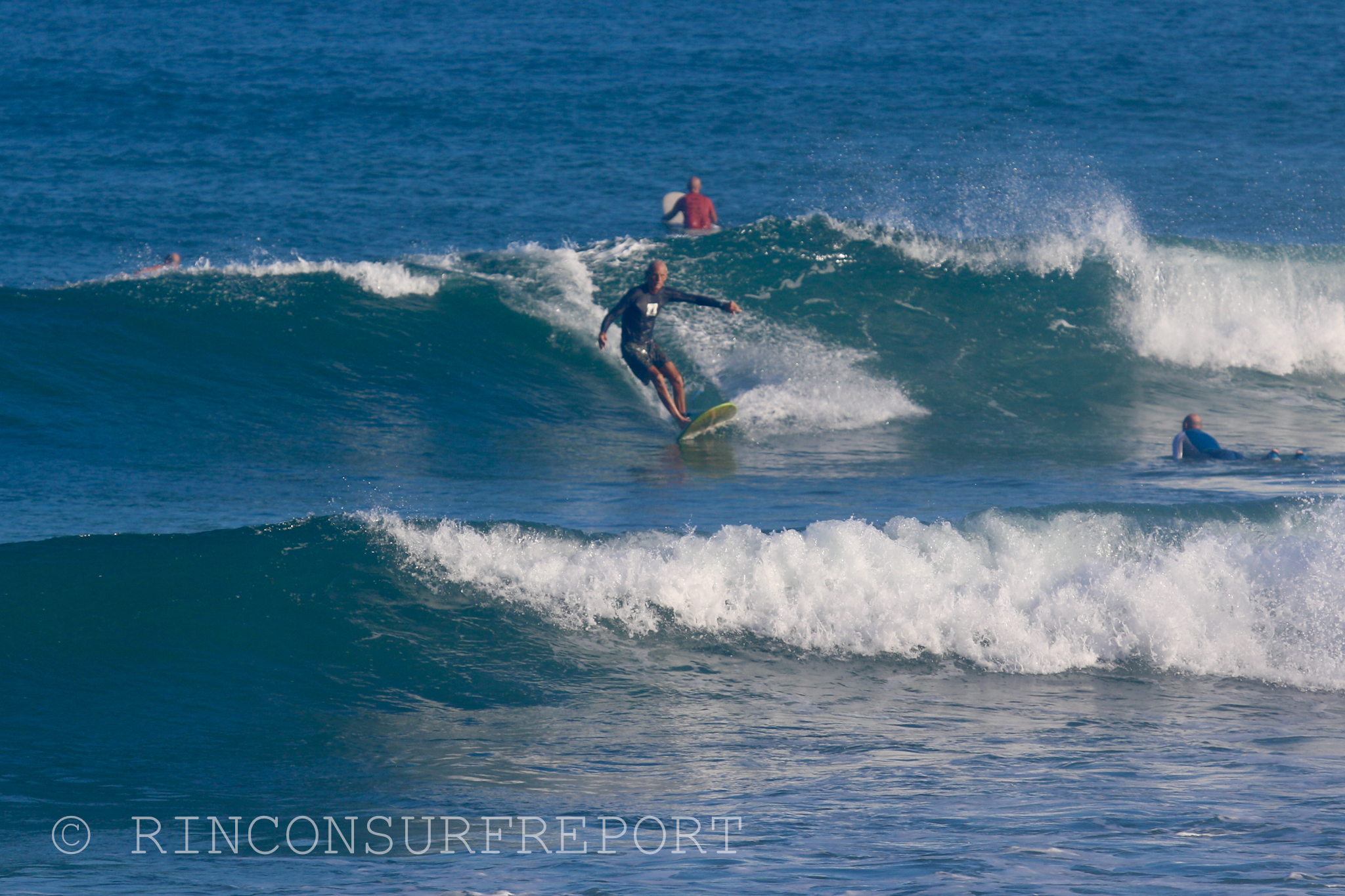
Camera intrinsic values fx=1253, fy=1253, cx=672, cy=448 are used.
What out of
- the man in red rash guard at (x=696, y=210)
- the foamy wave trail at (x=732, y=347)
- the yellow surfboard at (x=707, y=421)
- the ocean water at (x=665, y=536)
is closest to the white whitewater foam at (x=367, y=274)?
the ocean water at (x=665, y=536)

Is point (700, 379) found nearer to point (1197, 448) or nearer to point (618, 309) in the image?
point (618, 309)

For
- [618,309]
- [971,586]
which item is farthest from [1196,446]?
[618,309]

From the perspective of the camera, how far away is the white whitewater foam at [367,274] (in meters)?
15.5

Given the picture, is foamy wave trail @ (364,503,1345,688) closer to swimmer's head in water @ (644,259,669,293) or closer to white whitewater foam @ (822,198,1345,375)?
swimmer's head in water @ (644,259,669,293)

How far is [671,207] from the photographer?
71.5ft

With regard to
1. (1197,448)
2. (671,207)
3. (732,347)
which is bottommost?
(1197,448)

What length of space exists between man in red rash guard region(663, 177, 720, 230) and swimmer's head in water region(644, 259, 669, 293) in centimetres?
843

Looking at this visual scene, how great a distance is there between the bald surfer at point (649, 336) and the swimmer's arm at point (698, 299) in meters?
0.01

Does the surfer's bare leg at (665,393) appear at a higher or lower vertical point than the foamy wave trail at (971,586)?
higher

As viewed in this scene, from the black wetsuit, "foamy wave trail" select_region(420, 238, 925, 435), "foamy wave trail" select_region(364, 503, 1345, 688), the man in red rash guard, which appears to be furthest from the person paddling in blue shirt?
the man in red rash guard

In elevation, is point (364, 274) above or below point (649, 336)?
above

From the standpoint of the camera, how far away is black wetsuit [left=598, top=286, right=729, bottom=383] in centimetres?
1301

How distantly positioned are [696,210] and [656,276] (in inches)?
339

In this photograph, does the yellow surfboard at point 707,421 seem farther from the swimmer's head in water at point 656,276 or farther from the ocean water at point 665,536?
the swimmer's head in water at point 656,276
